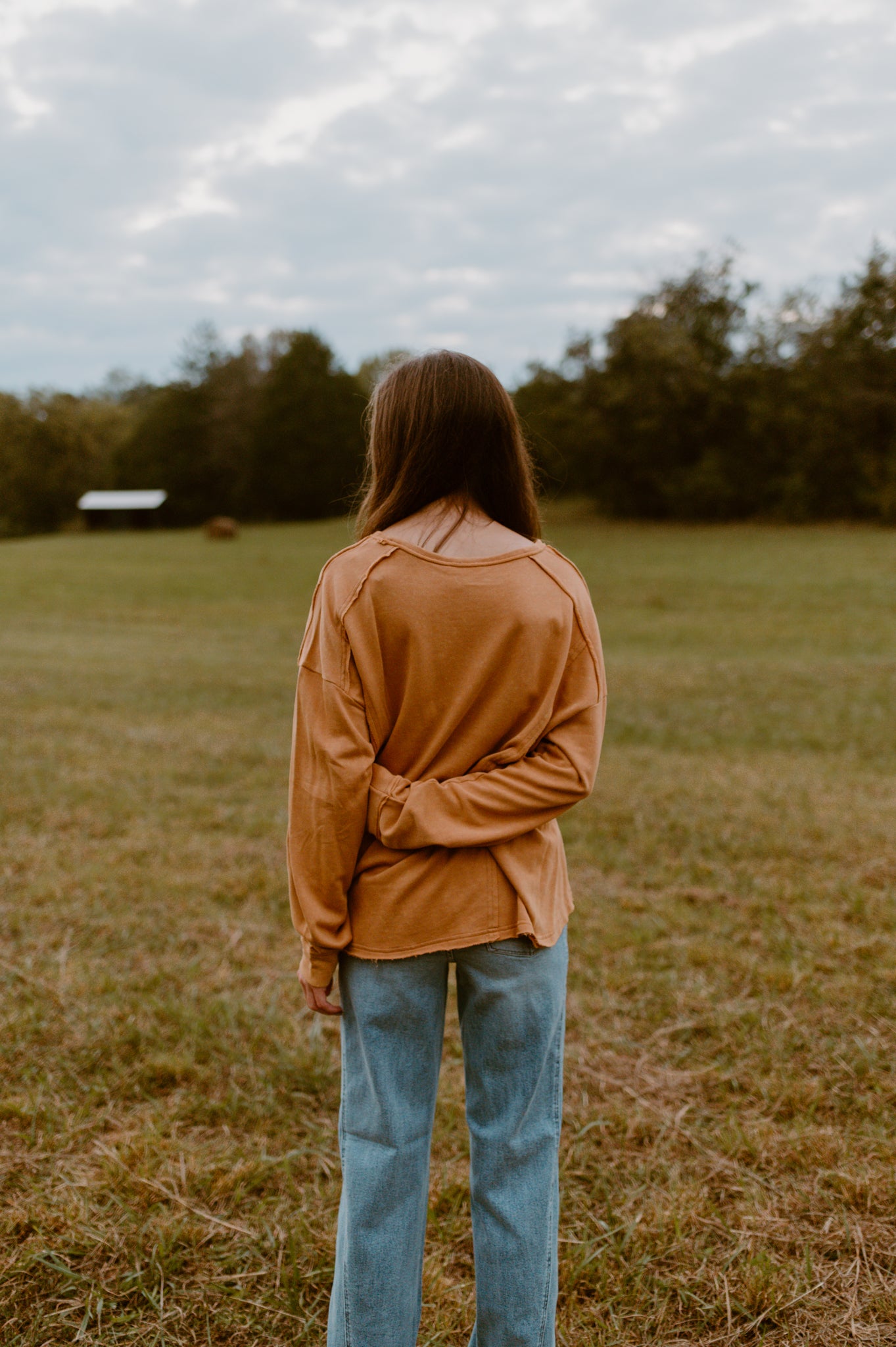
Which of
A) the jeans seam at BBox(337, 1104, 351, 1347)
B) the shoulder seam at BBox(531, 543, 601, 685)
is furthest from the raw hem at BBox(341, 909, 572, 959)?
the shoulder seam at BBox(531, 543, 601, 685)

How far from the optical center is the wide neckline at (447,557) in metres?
1.40

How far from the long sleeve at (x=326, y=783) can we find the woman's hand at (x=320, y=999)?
8 centimetres

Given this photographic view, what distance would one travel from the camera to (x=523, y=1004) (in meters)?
1.48

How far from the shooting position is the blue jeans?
1.48 m

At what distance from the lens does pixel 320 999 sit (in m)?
1.55

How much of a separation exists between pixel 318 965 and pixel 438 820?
13.1 inches

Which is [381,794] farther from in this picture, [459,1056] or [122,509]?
[122,509]

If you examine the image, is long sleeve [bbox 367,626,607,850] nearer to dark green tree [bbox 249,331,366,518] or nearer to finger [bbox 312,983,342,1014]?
finger [bbox 312,983,342,1014]

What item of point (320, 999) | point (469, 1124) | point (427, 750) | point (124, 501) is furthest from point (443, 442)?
point (124, 501)

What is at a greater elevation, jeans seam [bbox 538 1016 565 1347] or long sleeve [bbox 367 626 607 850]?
long sleeve [bbox 367 626 607 850]

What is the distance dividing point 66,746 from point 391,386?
6124 millimetres

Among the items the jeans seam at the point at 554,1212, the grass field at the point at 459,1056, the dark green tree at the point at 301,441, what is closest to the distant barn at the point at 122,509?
the dark green tree at the point at 301,441

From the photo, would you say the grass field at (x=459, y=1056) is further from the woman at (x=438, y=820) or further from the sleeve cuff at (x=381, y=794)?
the sleeve cuff at (x=381, y=794)

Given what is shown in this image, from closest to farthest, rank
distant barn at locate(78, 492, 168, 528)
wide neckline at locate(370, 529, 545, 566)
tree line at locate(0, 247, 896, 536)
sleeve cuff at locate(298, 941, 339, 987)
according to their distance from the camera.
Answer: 1. wide neckline at locate(370, 529, 545, 566)
2. sleeve cuff at locate(298, 941, 339, 987)
3. tree line at locate(0, 247, 896, 536)
4. distant barn at locate(78, 492, 168, 528)
